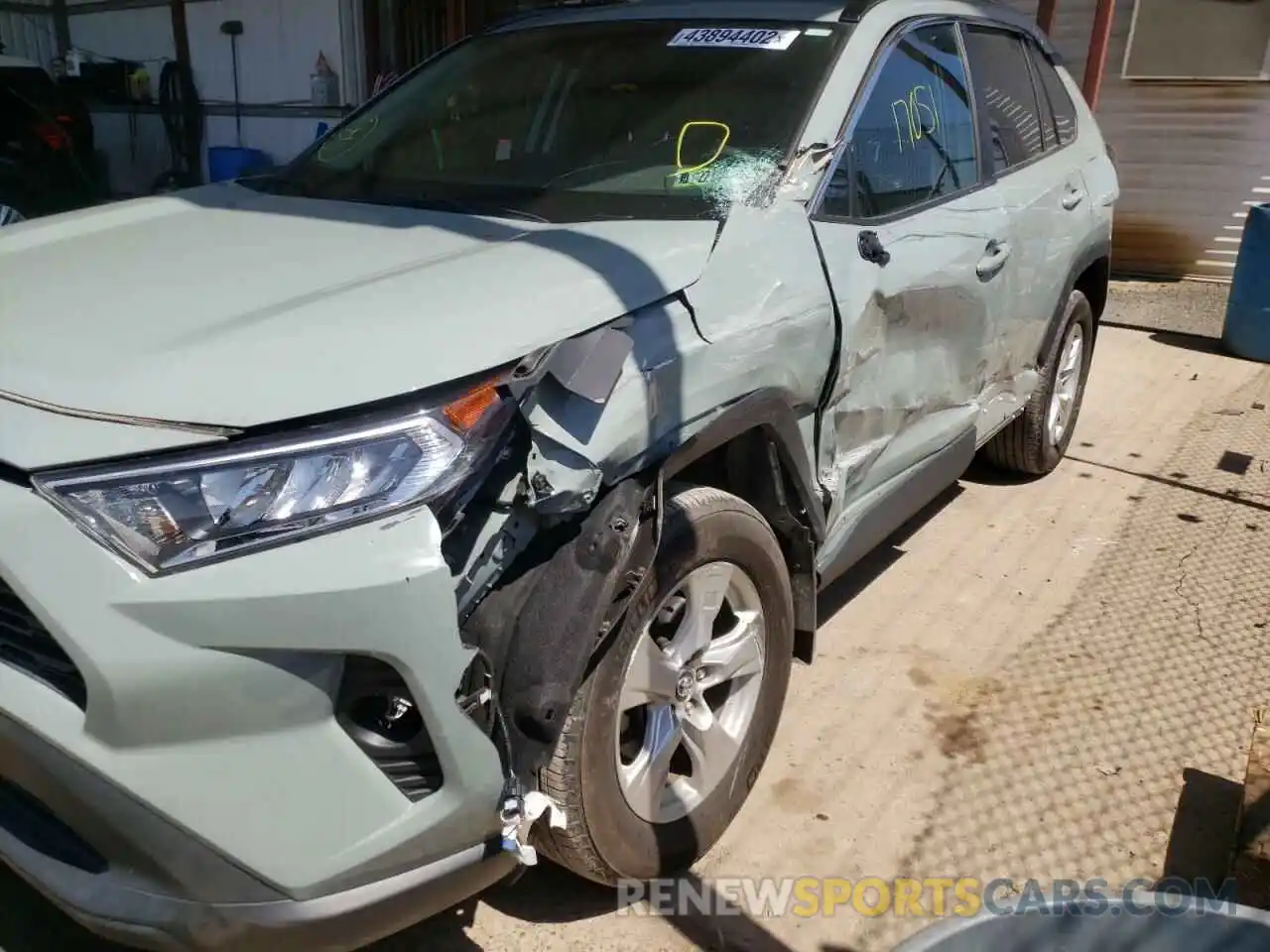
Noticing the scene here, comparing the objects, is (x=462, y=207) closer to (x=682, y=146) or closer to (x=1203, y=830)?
(x=682, y=146)

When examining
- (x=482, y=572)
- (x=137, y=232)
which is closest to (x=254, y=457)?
(x=482, y=572)

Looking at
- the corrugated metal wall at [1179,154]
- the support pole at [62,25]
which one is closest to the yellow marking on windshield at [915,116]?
the corrugated metal wall at [1179,154]

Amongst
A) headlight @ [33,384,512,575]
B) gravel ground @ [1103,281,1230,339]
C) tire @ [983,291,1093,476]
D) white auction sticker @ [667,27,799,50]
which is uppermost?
white auction sticker @ [667,27,799,50]

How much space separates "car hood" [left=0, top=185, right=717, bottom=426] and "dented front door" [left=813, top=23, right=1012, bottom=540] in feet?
1.75

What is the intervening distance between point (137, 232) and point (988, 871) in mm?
2546

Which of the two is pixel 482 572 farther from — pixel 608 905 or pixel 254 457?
pixel 608 905

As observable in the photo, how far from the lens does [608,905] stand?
2441mm

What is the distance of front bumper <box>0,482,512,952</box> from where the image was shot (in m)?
1.56

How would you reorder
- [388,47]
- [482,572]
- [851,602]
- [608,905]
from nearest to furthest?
[482,572], [608,905], [851,602], [388,47]

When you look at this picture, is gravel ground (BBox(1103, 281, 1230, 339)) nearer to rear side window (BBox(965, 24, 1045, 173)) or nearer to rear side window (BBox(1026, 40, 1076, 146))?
rear side window (BBox(1026, 40, 1076, 146))

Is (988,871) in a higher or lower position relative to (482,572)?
lower

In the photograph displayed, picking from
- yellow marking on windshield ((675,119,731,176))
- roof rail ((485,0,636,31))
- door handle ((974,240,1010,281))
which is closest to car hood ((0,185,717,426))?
yellow marking on windshield ((675,119,731,176))

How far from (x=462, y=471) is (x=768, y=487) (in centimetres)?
96

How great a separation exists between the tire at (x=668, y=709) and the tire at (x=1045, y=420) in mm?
2418
